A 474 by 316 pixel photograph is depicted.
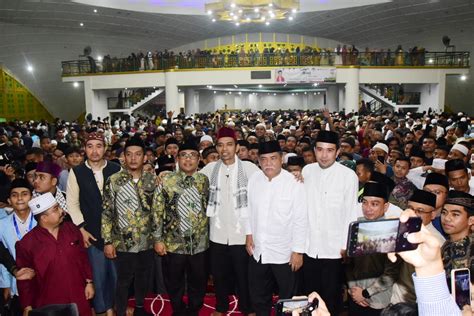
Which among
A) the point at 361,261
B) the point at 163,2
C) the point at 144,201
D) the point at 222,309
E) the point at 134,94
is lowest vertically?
the point at 222,309

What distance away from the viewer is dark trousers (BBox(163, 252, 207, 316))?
428 cm

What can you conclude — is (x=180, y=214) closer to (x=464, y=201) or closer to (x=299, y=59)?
(x=464, y=201)

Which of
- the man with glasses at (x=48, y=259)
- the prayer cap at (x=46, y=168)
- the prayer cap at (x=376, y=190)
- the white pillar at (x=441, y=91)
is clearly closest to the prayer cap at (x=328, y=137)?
the prayer cap at (x=376, y=190)

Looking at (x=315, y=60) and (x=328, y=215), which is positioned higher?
(x=315, y=60)

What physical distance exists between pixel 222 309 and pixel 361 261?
1679 millimetres

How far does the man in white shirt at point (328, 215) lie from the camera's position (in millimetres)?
3801

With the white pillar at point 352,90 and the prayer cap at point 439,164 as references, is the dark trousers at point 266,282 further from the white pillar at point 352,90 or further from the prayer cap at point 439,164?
the white pillar at point 352,90

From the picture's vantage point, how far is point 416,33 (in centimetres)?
2873

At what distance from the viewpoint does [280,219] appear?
153 inches

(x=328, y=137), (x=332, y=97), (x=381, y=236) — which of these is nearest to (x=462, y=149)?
(x=328, y=137)

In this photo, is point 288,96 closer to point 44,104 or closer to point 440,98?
point 440,98

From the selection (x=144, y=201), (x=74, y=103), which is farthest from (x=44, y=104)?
(x=144, y=201)

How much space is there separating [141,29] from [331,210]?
2712 centimetres

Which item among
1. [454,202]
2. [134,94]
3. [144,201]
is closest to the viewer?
[454,202]
